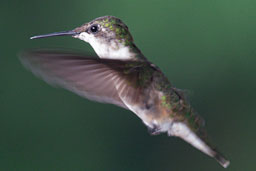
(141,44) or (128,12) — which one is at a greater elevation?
(128,12)

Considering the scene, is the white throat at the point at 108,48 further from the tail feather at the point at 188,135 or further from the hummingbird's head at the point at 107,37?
the tail feather at the point at 188,135

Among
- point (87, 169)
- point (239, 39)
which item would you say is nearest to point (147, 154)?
point (87, 169)

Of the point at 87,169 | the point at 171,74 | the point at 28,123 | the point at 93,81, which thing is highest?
the point at 93,81

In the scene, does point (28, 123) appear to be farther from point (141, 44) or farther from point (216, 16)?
point (216, 16)

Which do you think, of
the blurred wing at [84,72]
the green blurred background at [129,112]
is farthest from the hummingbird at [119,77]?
the green blurred background at [129,112]

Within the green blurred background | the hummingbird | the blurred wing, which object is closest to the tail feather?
the hummingbird

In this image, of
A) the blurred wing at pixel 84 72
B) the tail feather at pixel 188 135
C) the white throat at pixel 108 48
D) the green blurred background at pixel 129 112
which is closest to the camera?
the blurred wing at pixel 84 72

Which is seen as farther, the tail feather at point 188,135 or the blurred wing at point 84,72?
the tail feather at point 188,135
